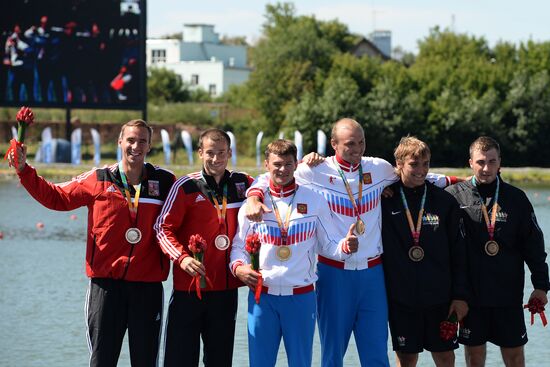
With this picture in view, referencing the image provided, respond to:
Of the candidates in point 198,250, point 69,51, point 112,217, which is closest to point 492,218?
point 198,250

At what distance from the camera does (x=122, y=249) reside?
24.8ft

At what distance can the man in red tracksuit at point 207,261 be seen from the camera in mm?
7547

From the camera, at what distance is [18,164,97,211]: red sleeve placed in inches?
298

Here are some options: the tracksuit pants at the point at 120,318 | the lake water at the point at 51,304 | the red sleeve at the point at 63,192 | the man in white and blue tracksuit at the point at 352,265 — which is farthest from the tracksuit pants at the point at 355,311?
the lake water at the point at 51,304

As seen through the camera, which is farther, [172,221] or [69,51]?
[69,51]

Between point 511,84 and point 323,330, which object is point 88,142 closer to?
point 511,84

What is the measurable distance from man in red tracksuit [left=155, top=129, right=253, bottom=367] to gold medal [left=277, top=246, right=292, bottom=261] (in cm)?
35

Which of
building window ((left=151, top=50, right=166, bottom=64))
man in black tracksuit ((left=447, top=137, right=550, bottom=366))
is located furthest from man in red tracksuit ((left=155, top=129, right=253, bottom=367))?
building window ((left=151, top=50, right=166, bottom=64))

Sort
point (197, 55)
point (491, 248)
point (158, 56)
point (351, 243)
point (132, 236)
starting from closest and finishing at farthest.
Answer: point (351, 243) → point (132, 236) → point (491, 248) → point (197, 55) → point (158, 56)

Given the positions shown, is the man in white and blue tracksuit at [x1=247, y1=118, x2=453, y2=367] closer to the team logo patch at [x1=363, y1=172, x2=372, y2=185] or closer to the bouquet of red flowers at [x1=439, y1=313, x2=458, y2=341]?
the team logo patch at [x1=363, y1=172, x2=372, y2=185]

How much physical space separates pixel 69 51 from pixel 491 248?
115 feet

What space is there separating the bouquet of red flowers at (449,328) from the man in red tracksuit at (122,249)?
196cm

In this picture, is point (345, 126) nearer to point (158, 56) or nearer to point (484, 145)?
point (484, 145)

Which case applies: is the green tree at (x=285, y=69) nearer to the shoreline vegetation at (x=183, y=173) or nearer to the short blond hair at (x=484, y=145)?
the shoreline vegetation at (x=183, y=173)
